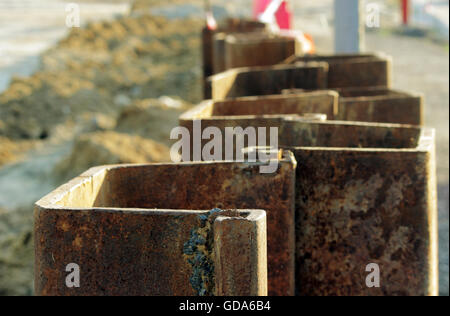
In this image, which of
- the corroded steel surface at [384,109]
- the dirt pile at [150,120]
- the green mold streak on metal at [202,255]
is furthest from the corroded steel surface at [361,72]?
the dirt pile at [150,120]

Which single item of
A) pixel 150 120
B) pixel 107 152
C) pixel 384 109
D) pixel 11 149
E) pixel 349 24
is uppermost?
pixel 349 24

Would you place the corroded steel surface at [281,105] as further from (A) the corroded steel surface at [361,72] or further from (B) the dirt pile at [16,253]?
(B) the dirt pile at [16,253]

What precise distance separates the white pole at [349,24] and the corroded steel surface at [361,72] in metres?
3.18

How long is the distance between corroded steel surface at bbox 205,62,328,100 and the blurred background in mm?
1502

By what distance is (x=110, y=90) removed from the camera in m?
19.7

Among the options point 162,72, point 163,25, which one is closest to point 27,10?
point 163,25

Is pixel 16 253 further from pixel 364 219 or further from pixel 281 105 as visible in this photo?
pixel 364 219

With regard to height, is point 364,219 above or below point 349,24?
below

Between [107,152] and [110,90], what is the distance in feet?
29.2

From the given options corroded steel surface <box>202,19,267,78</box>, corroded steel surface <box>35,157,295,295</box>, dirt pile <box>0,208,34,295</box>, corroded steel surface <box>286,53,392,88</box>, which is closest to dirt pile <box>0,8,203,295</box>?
dirt pile <box>0,208,34,295</box>

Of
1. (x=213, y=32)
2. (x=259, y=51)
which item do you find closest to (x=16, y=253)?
(x=259, y=51)

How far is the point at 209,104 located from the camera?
5133mm

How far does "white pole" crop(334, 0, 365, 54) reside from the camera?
35.8 feet
